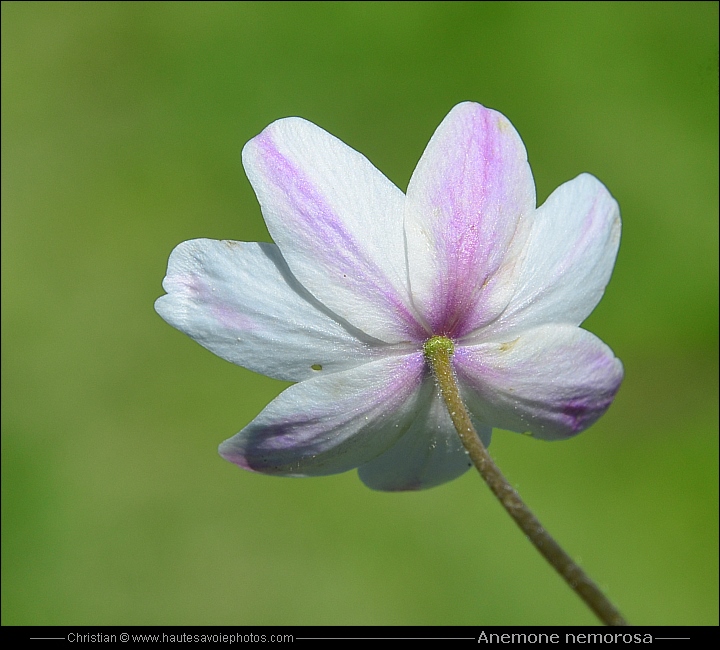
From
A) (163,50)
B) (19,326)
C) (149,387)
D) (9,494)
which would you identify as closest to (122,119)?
(163,50)

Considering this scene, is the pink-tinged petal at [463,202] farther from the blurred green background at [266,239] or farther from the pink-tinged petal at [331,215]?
the blurred green background at [266,239]

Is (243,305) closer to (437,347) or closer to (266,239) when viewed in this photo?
(437,347)

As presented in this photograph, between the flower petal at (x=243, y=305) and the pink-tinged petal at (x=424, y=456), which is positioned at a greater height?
the flower petal at (x=243, y=305)

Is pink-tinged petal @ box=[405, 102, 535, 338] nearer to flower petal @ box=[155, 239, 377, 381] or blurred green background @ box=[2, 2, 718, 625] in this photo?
flower petal @ box=[155, 239, 377, 381]

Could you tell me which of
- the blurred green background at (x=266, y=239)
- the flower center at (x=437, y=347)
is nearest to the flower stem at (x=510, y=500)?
the flower center at (x=437, y=347)

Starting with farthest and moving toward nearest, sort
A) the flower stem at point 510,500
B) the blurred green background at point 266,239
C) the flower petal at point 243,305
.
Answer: the blurred green background at point 266,239, the flower petal at point 243,305, the flower stem at point 510,500

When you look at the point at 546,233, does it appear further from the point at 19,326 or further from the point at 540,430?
the point at 19,326
